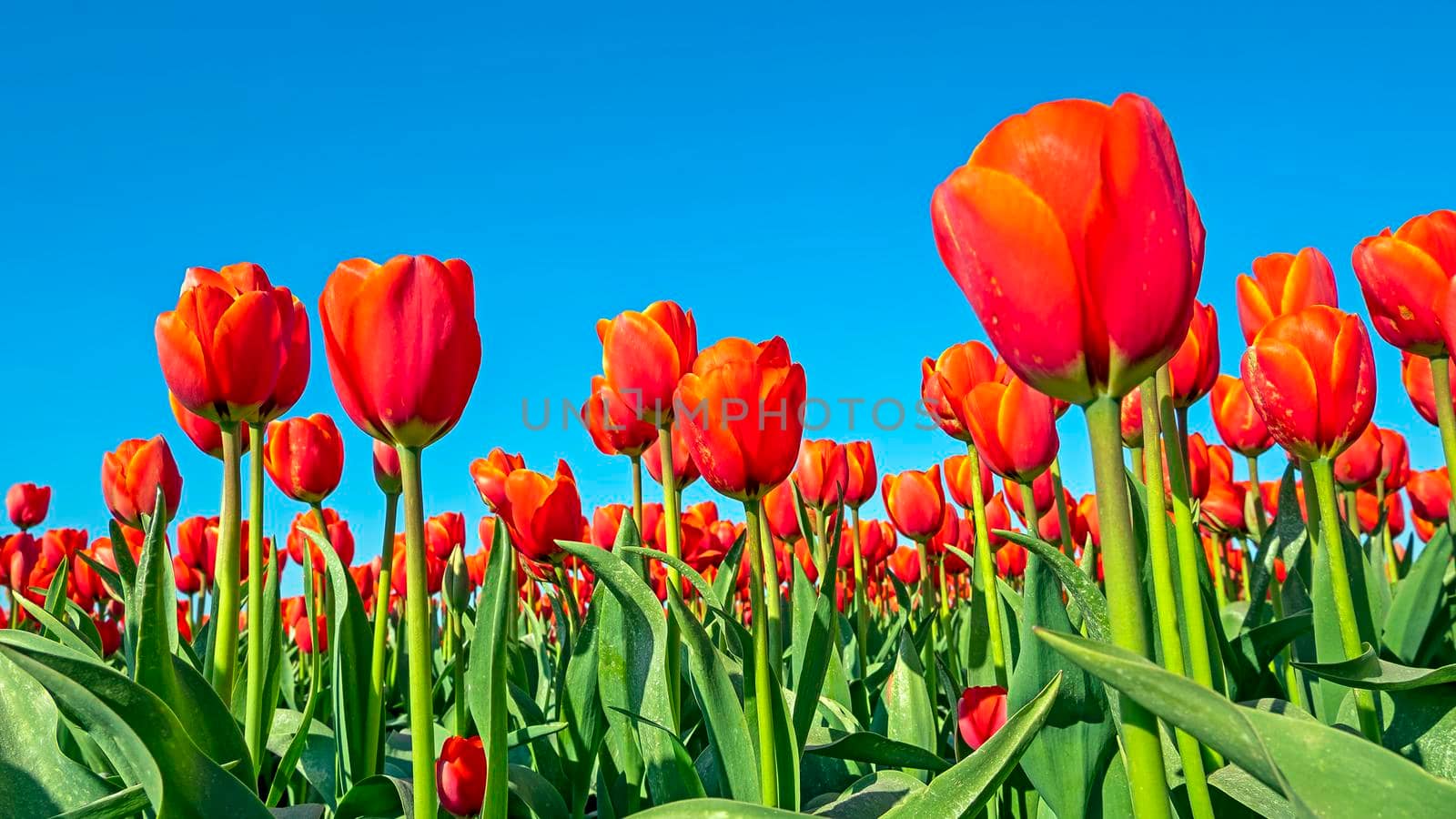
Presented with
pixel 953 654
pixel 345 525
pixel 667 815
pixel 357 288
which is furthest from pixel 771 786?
pixel 345 525

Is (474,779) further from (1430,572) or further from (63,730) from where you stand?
(1430,572)

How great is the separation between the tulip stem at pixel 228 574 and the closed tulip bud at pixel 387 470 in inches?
37.0

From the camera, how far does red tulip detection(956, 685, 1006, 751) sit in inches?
61.9

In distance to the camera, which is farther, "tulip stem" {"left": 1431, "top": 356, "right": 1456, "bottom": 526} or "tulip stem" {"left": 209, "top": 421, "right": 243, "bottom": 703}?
"tulip stem" {"left": 1431, "top": 356, "right": 1456, "bottom": 526}

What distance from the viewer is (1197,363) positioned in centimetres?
208

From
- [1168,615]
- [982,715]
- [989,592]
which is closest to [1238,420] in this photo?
[989,592]

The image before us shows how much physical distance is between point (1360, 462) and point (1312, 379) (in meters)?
1.92

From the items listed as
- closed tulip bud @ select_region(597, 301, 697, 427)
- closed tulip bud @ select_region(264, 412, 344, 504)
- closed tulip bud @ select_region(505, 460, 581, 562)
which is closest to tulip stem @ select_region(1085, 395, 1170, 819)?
closed tulip bud @ select_region(597, 301, 697, 427)

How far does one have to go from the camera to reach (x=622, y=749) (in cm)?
179

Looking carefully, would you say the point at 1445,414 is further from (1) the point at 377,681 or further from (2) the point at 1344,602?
(1) the point at 377,681

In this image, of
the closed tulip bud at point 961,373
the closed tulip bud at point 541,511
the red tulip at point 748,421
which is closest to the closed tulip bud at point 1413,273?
the closed tulip bud at point 961,373

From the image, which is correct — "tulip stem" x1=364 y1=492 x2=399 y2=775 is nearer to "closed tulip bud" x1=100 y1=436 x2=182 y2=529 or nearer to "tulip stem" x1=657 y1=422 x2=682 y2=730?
"tulip stem" x1=657 y1=422 x2=682 y2=730

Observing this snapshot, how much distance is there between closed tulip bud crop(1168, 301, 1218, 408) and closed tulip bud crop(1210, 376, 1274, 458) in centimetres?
63

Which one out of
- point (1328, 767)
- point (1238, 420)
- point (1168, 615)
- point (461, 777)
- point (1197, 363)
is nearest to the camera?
point (1328, 767)
